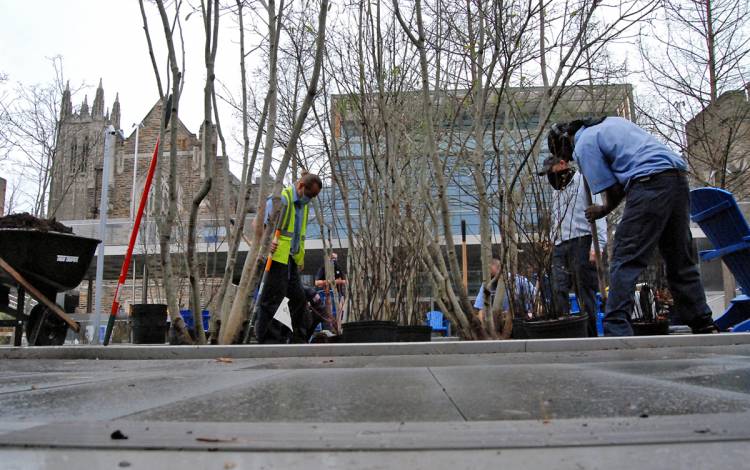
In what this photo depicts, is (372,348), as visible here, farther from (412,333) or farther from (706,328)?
(706,328)

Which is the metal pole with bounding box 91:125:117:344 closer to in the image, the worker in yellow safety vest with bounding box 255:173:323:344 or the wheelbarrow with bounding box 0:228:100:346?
the wheelbarrow with bounding box 0:228:100:346

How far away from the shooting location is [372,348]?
4.91 meters

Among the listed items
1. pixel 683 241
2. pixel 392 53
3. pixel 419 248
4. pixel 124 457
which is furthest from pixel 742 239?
pixel 124 457

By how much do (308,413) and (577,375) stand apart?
1.47m

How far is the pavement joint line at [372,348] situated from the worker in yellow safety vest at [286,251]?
138 cm

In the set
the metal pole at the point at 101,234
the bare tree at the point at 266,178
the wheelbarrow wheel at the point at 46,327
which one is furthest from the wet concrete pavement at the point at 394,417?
the metal pole at the point at 101,234

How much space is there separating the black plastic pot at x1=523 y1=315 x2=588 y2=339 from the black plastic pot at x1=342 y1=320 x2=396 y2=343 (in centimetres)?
144

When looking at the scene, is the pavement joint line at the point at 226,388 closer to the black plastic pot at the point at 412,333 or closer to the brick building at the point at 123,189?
the black plastic pot at the point at 412,333

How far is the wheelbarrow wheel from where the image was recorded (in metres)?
7.43

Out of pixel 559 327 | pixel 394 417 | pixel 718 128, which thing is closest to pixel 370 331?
pixel 559 327

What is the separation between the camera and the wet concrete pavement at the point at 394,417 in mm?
1384

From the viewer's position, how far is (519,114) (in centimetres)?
713

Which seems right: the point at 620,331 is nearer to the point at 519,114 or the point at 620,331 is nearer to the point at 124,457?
the point at 519,114

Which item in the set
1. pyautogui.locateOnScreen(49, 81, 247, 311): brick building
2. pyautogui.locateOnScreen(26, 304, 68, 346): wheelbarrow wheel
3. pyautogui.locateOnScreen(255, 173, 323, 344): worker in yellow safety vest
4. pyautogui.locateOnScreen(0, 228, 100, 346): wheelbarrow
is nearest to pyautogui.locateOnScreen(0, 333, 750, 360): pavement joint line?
pyautogui.locateOnScreen(255, 173, 323, 344): worker in yellow safety vest
